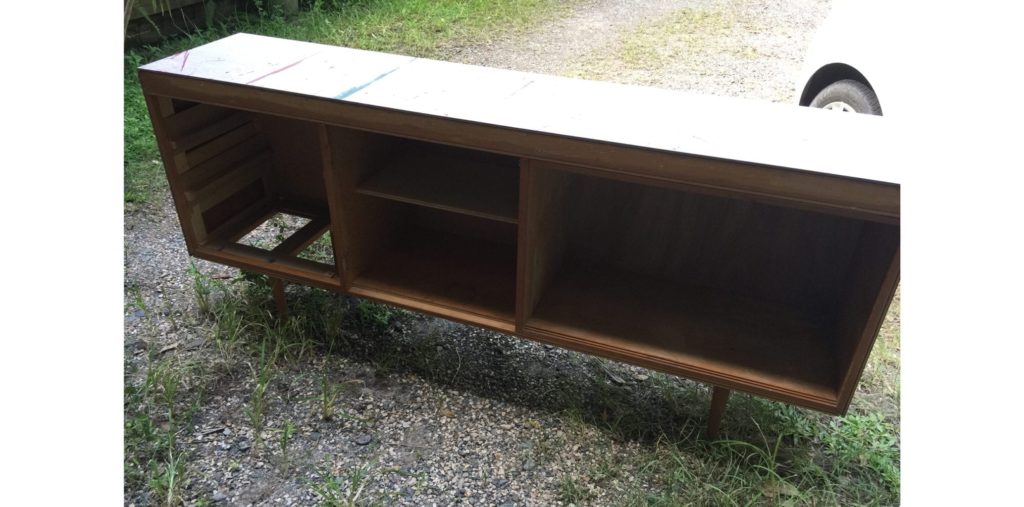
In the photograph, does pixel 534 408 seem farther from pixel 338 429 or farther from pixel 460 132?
pixel 460 132

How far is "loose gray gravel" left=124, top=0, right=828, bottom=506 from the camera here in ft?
5.89

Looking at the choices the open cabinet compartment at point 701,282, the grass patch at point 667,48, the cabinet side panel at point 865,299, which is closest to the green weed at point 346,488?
the open cabinet compartment at point 701,282

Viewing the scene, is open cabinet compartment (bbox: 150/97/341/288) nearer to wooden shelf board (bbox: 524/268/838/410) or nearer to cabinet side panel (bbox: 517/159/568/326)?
cabinet side panel (bbox: 517/159/568/326)

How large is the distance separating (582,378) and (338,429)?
2.59ft

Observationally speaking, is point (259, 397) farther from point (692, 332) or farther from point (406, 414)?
point (692, 332)

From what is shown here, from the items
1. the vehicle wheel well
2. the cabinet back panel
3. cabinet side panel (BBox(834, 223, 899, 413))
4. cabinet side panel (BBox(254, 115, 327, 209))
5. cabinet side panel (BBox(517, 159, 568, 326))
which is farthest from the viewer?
the vehicle wheel well

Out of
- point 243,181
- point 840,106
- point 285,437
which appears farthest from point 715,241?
point 243,181

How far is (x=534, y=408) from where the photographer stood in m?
2.06

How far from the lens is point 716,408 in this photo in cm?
188

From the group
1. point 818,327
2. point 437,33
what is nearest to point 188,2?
point 437,33

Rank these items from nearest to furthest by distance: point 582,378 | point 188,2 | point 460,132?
point 460,132
point 582,378
point 188,2

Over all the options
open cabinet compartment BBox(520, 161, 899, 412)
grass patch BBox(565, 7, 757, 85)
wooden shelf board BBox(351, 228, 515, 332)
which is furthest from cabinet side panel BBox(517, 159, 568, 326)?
grass patch BBox(565, 7, 757, 85)

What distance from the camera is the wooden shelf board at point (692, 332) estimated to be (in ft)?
5.68

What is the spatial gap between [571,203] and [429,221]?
54cm
